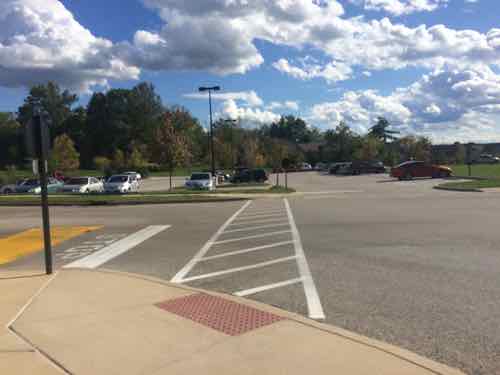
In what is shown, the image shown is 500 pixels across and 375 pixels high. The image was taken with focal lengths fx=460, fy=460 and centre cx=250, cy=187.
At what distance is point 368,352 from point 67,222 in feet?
42.8

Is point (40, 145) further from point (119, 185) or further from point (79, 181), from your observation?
point (79, 181)

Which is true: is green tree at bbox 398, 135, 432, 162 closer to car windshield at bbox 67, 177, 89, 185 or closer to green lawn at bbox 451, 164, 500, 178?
green lawn at bbox 451, 164, 500, 178

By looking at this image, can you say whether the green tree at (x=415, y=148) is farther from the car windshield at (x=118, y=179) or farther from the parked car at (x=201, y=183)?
the car windshield at (x=118, y=179)

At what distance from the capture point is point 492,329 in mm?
4684

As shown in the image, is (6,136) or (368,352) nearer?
(368,352)

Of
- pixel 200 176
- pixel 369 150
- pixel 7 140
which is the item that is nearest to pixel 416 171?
pixel 200 176

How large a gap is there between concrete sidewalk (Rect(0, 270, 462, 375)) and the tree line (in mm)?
35802

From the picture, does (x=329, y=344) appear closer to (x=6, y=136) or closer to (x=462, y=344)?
(x=462, y=344)

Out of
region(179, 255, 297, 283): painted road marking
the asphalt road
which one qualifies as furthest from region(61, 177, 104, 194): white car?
region(179, 255, 297, 283): painted road marking

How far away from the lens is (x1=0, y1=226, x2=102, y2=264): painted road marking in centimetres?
960

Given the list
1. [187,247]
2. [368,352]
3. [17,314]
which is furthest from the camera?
[187,247]

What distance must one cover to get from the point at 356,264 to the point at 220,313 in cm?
339

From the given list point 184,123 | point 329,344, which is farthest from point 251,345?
point 184,123

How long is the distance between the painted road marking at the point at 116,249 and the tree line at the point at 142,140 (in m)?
29.0
